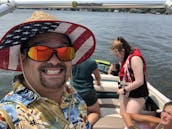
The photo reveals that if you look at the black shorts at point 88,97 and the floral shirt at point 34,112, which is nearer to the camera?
the floral shirt at point 34,112

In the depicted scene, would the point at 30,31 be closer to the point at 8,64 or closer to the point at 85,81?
the point at 8,64

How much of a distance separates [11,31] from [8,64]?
0.20m

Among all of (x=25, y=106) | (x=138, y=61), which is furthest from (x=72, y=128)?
(x=138, y=61)

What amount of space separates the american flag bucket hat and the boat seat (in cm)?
271

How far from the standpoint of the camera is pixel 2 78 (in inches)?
387

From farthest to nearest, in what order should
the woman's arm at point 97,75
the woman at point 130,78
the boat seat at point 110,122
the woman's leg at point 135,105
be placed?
the woman's arm at point 97,75 → the boat seat at point 110,122 → the woman's leg at point 135,105 → the woman at point 130,78

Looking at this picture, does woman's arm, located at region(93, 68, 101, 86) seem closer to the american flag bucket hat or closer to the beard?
the american flag bucket hat

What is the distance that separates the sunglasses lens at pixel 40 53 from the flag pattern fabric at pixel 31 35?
0.19ft

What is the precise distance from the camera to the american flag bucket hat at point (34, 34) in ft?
4.19

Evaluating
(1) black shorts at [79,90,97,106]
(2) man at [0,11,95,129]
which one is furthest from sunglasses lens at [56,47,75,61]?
(1) black shorts at [79,90,97,106]

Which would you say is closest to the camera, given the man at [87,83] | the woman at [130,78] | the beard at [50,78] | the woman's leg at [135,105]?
the beard at [50,78]

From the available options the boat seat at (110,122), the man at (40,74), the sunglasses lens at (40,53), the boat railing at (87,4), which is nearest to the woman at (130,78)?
the boat seat at (110,122)

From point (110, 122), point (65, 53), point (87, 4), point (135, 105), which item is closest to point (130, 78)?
point (135, 105)

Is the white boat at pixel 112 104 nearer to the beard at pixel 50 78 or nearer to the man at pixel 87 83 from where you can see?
the man at pixel 87 83
